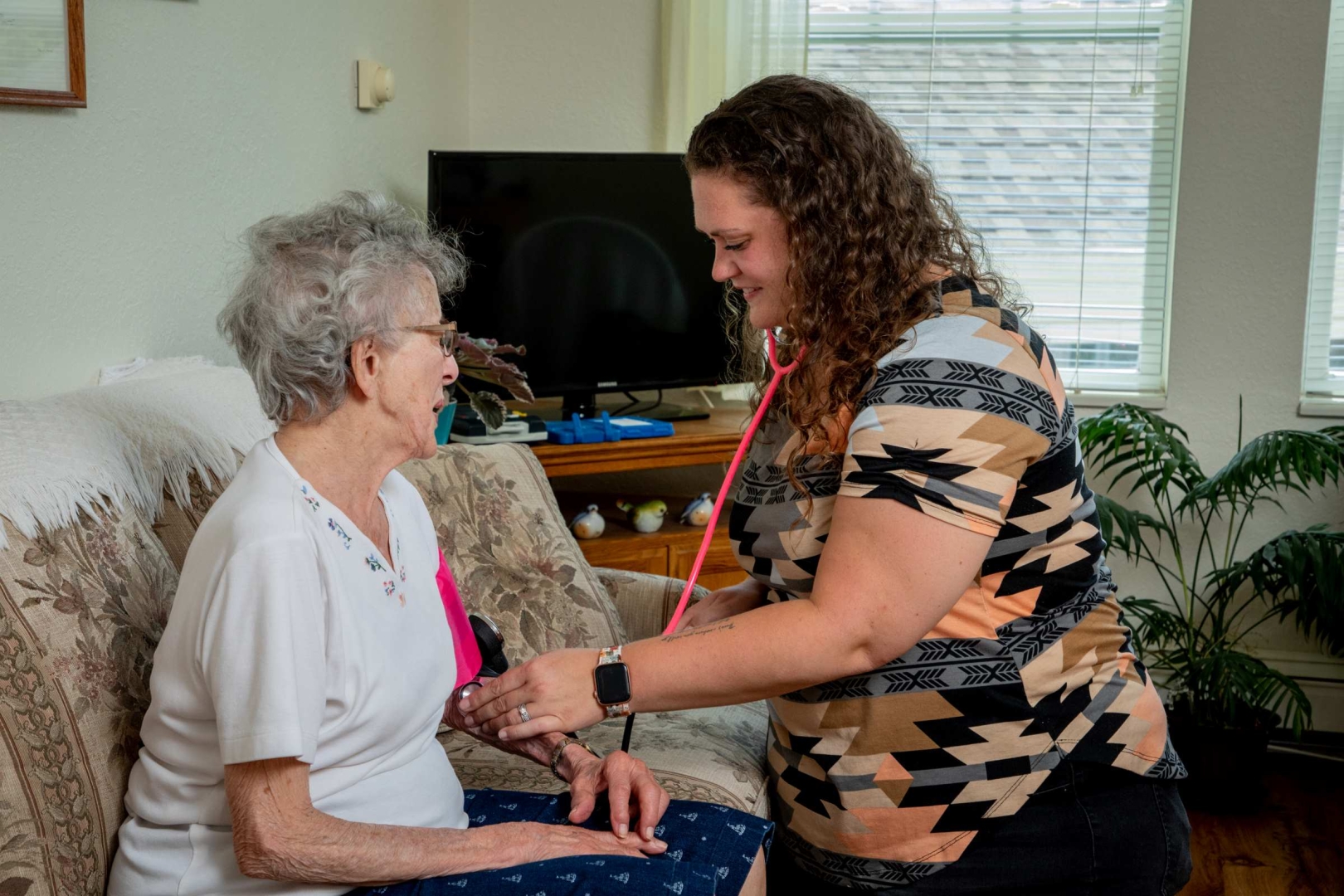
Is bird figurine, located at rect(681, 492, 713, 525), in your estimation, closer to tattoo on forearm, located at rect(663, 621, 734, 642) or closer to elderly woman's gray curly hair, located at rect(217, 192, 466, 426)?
tattoo on forearm, located at rect(663, 621, 734, 642)

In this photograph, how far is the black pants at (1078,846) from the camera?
132 centimetres

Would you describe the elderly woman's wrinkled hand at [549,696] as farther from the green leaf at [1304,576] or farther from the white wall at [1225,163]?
the white wall at [1225,163]

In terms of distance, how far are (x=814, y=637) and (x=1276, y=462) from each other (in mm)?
2022

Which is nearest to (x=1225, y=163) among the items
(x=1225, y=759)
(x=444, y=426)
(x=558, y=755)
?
(x=1225, y=759)

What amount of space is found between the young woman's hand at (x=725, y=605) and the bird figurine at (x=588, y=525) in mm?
1226

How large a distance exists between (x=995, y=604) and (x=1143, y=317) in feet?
7.73

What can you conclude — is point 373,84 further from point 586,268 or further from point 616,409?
point 616,409

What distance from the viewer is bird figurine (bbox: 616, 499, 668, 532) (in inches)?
116

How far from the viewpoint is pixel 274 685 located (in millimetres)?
1033

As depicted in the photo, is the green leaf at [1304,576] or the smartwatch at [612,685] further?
the green leaf at [1304,576]

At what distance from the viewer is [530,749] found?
148 centimetres

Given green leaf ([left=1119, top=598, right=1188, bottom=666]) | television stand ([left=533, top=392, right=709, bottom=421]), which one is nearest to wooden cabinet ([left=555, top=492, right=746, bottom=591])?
television stand ([left=533, top=392, right=709, bottom=421])

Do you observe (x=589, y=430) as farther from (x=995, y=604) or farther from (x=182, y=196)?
(x=995, y=604)

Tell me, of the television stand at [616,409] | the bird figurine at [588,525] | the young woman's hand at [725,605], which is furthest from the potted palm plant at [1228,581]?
the young woman's hand at [725,605]
